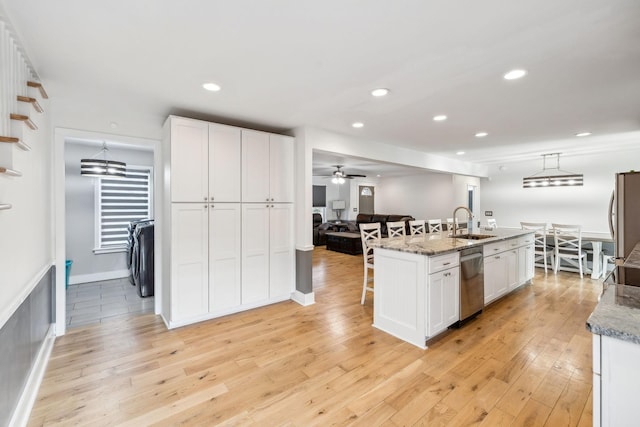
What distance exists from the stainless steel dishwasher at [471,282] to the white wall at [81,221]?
18.4 ft

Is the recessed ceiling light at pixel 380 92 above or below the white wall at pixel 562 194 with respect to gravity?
above

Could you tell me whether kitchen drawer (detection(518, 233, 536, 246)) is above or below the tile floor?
above

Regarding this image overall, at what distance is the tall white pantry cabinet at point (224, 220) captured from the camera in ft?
10.00

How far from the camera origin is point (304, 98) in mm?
2789

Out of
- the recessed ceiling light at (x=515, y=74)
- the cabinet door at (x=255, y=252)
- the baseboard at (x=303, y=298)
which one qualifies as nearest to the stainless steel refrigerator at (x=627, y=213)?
the recessed ceiling light at (x=515, y=74)

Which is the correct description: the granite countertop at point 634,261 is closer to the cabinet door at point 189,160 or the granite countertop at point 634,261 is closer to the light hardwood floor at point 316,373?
the light hardwood floor at point 316,373

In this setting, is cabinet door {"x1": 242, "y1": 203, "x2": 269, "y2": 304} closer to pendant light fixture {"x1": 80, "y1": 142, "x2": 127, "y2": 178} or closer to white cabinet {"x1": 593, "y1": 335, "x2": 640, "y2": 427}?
pendant light fixture {"x1": 80, "y1": 142, "x2": 127, "y2": 178}

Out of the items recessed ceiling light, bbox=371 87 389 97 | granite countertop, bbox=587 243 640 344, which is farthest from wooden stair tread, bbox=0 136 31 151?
granite countertop, bbox=587 243 640 344

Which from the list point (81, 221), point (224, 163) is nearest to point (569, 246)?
point (224, 163)

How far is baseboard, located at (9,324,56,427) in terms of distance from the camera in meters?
1.70

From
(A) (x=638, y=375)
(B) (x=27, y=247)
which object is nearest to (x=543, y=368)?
(A) (x=638, y=375)

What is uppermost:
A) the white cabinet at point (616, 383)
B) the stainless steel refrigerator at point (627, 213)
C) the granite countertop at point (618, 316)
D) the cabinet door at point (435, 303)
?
the stainless steel refrigerator at point (627, 213)

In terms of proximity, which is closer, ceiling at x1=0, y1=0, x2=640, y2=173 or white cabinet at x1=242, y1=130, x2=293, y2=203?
ceiling at x1=0, y1=0, x2=640, y2=173

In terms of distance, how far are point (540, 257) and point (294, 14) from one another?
668cm
